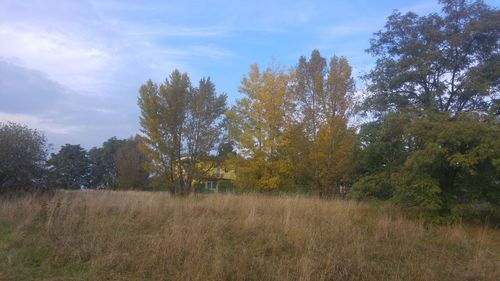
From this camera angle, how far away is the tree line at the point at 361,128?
12.5 metres

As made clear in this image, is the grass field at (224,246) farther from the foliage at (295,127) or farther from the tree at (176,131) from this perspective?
the tree at (176,131)

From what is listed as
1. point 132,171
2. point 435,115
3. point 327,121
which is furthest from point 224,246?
point 132,171

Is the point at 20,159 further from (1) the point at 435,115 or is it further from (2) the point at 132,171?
(2) the point at 132,171

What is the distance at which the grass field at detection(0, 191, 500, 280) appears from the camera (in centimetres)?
613

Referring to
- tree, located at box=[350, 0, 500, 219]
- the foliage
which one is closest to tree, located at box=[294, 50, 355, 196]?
the foliage

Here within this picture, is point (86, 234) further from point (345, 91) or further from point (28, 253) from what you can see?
point (345, 91)

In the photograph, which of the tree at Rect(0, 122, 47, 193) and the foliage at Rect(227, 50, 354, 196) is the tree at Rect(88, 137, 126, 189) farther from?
the tree at Rect(0, 122, 47, 193)

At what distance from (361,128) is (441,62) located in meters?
3.96

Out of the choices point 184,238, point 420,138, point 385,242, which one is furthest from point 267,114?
point 184,238

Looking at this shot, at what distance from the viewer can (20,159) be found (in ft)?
45.2

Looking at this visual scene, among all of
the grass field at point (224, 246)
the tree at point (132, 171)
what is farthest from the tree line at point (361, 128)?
the tree at point (132, 171)

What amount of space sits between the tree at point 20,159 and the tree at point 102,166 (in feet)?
131

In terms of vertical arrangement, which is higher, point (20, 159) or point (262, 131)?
point (262, 131)

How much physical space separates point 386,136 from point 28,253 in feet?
39.5
